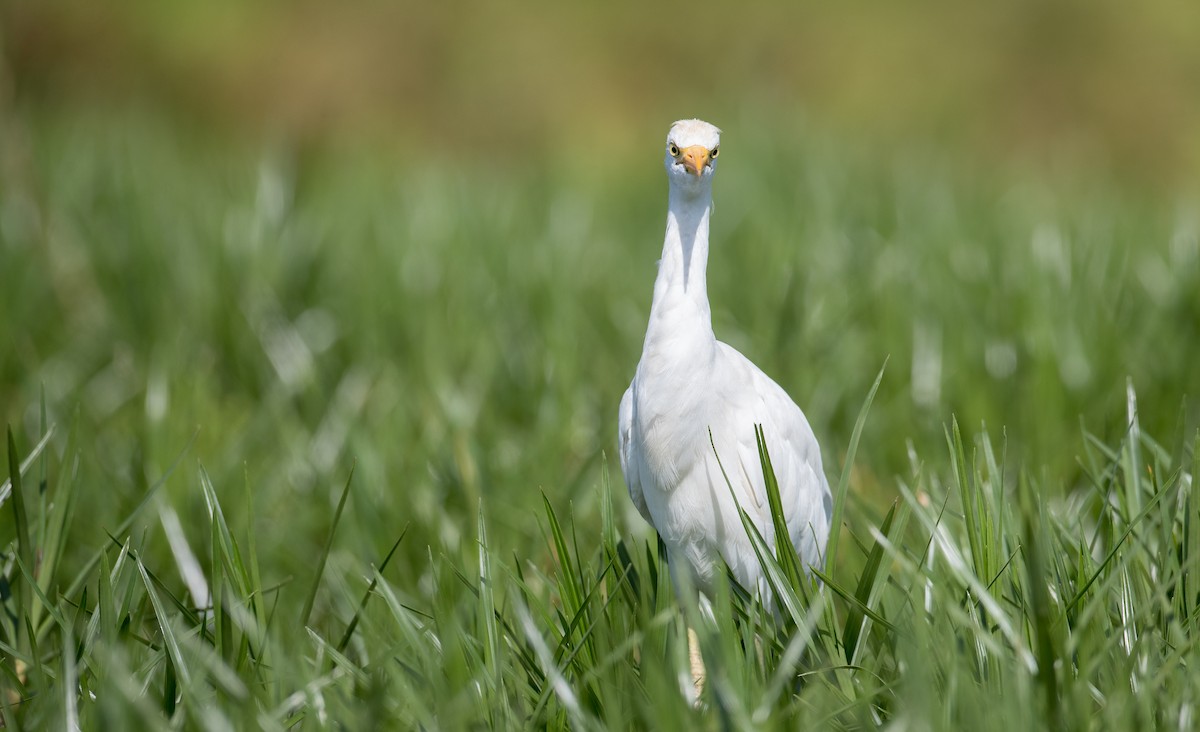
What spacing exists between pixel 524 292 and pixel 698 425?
2.00m

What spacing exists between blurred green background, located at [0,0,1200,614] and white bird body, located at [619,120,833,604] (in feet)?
0.77

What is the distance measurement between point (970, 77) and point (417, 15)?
176 inches

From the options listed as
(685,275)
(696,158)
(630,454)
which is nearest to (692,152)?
(696,158)

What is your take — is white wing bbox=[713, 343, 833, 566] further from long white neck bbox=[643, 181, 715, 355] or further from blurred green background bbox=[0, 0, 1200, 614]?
blurred green background bbox=[0, 0, 1200, 614]

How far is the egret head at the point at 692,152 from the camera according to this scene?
1.53 metres

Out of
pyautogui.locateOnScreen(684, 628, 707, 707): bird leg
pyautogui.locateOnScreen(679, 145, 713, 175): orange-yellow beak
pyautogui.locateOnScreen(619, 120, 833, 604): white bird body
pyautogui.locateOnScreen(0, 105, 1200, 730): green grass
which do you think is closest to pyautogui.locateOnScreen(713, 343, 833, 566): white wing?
pyautogui.locateOnScreen(619, 120, 833, 604): white bird body

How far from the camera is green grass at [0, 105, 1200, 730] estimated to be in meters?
1.42

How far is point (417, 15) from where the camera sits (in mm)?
8523

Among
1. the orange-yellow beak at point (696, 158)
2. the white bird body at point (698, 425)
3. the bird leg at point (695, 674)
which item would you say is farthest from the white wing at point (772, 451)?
the orange-yellow beak at point (696, 158)

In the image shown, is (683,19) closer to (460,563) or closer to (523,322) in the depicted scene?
(523,322)

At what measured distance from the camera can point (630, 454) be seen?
1.84 meters

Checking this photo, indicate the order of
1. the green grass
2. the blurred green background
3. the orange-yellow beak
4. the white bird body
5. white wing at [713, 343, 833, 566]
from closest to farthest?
1. the green grass
2. the orange-yellow beak
3. the white bird body
4. white wing at [713, 343, 833, 566]
5. the blurred green background

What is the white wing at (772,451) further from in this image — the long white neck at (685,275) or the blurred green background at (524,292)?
the blurred green background at (524,292)

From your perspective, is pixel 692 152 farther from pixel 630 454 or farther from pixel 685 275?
pixel 630 454
